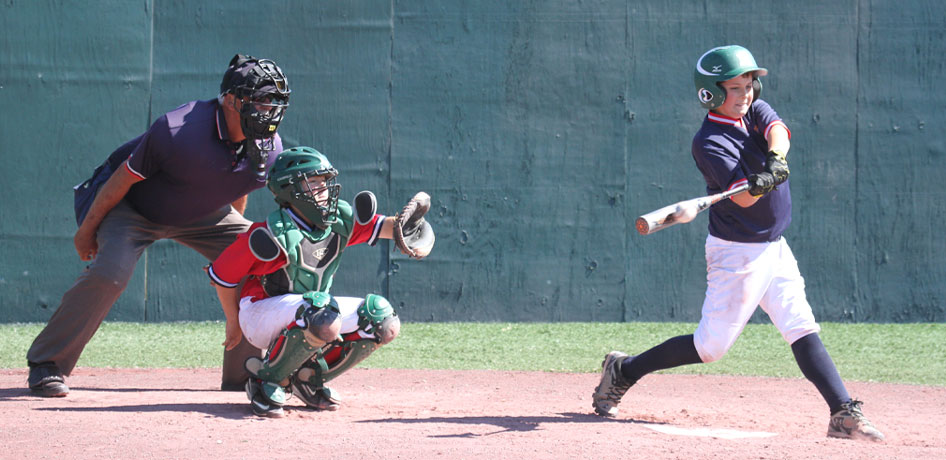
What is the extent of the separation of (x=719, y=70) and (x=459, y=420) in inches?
80.9

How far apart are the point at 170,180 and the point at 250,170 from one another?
1.51ft

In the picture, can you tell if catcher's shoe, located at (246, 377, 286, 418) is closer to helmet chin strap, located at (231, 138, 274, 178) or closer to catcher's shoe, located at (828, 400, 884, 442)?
helmet chin strap, located at (231, 138, 274, 178)

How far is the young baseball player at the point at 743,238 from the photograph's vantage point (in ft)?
15.7

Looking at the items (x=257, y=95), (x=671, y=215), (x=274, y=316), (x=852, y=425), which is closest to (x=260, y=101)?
(x=257, y=95)

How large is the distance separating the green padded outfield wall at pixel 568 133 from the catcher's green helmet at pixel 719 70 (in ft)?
12.9

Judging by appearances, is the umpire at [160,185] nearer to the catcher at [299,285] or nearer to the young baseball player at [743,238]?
the catcher at [299,285]

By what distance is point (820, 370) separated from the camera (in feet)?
15.4

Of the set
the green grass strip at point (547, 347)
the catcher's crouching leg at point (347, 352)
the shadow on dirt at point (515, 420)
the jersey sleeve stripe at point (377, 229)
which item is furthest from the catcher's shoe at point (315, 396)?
the green grass strip at point (547, 347)

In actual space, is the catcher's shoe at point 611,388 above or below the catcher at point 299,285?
below

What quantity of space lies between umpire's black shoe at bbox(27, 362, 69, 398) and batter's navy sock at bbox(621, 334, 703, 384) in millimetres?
2895

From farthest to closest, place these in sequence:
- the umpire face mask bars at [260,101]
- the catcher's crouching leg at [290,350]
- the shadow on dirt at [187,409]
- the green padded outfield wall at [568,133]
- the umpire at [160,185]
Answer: the green padded outfield wall at [568,133]
the umpire at [160,185]
the umpire face mask bars at [260,101]
the shadow on dirt at [187,409]
the catcher's crouching leg at [290,350]

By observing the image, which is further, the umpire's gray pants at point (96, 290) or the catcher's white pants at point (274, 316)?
the umpire's gray pants at point (96, 290)

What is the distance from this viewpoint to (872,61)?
29.5 feet

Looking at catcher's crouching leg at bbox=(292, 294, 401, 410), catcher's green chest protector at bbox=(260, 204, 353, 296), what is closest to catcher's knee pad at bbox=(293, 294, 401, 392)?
catcher's crouching leg at bbox=(292, 294, 401, 410)
